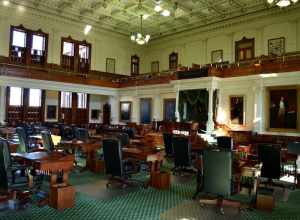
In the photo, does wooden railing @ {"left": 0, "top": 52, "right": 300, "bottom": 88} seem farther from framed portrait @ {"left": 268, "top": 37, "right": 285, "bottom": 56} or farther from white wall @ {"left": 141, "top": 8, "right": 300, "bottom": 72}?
white wall @ {"left": 141, "top": 8, "right": 300, "bottom": 72}

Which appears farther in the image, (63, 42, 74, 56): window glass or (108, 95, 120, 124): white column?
(108, 95, 120, 124): white column

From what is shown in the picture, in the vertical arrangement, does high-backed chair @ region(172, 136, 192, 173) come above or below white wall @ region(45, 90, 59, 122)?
below

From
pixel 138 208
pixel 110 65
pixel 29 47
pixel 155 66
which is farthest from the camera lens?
pixel 155 66

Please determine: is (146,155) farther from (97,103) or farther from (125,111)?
(97,103)

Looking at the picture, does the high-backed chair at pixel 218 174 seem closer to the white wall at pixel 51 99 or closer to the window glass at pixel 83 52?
the white wall at pixel 51 99

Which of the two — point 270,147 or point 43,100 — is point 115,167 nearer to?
point 270,147

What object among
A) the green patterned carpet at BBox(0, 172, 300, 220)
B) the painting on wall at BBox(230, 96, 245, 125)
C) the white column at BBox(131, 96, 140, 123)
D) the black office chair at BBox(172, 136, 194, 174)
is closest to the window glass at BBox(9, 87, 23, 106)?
the white column at BBox(131, 96, 140, 123)

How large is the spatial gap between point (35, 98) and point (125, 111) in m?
5.43

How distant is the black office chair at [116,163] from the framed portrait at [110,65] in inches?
580

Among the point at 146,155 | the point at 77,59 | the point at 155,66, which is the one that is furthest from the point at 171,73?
the point at 146,155

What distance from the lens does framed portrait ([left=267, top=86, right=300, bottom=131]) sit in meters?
10.9

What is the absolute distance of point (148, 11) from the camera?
52.5ft

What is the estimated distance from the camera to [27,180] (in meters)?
4.18

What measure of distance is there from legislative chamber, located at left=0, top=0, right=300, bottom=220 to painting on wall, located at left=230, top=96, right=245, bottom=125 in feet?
0.15
